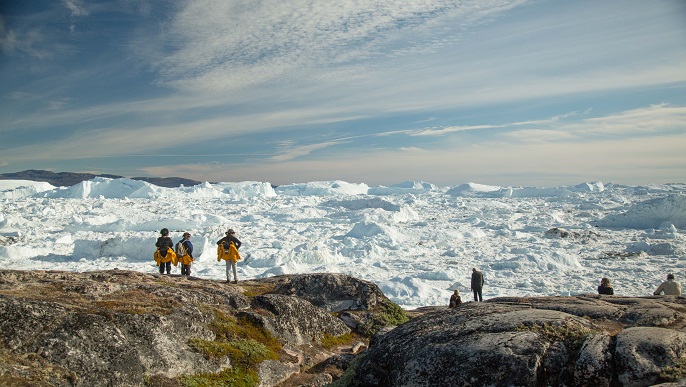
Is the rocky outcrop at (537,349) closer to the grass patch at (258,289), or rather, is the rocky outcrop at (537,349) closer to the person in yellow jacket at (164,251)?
the grass patch at (258,289)

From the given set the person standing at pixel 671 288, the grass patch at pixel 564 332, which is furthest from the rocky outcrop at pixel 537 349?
the person standing at pixel 671 288

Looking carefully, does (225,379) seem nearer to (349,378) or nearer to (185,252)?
(349,378)

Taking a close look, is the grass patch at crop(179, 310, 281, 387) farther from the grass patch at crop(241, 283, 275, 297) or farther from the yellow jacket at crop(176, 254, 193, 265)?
the yellow jacket at crop(176, 254, 193, 265)

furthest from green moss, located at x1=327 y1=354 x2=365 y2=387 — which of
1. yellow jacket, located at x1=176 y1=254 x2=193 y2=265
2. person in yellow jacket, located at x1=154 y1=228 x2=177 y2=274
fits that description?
yellow jacket, located at x1=176 y1=254 x2=193 y2=265

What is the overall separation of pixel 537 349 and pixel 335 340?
5648 millimetres

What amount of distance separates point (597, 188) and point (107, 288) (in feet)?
454

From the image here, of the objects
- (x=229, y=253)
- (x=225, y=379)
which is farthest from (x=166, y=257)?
(x=225, y=379)

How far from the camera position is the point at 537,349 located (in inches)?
173

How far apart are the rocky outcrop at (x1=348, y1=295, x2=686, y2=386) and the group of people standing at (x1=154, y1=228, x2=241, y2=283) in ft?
24.7

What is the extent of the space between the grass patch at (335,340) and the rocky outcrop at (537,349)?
351 centimetres

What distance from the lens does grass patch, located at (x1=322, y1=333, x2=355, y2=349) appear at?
900cm

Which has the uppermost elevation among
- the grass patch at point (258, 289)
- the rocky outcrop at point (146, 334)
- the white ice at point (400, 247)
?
the rocky outcrop at point (146, 334)

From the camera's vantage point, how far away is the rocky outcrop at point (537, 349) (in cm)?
401

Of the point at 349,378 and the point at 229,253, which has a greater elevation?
the point at 229,253
